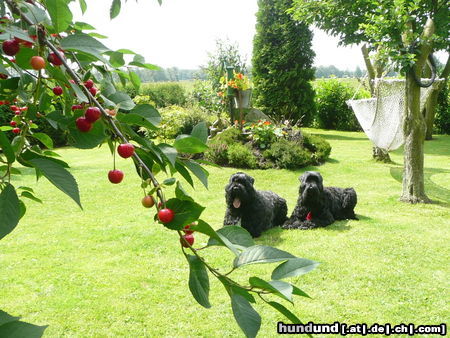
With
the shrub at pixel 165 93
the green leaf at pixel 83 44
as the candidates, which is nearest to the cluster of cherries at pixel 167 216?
the green leaf at pixel 83 44

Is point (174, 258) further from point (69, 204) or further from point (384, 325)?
point (69, 204)

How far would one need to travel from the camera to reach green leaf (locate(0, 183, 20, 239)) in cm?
49

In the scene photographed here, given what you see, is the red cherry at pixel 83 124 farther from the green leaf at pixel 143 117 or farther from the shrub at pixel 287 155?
the shrub at pixel 287 155

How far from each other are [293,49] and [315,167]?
27.8 ft

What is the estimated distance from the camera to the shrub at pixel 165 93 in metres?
20.1

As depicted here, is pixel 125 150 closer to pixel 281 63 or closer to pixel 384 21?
pixel 384 21

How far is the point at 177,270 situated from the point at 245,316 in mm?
3550

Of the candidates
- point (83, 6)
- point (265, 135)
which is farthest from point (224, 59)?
point (83, 6)

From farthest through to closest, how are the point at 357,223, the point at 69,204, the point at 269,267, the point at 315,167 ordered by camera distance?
the point at 315,167 < the point at 69,204 < the point at 357,223 < the point at 269,267

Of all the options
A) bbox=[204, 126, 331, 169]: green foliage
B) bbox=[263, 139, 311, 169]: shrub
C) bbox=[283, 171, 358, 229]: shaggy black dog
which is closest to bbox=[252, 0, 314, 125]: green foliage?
bbox=[204, 126, 331, 169]: green foliage

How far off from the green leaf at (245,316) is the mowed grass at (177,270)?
251 centimetres

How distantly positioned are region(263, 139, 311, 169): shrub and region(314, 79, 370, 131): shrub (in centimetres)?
978

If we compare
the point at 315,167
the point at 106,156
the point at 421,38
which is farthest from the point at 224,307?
the point at 106,156

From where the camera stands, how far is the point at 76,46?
1.86ft
